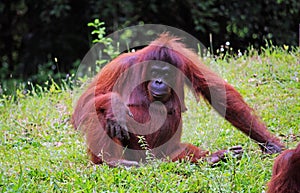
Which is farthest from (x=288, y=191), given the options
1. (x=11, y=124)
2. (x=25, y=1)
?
(x=25, y=1)

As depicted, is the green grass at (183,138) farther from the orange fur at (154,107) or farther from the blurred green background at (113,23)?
the blurred green background at (113,23)

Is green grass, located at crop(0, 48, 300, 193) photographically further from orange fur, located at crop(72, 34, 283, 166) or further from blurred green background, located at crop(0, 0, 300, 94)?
blurred green background, located at crop(0, 0, 300, 94)

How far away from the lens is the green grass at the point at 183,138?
A: 357 cm

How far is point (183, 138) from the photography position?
4.82 meters

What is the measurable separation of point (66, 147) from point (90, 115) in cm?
72

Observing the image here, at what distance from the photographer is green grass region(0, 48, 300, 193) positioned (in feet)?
11.7

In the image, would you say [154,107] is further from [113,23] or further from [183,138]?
[113,23]

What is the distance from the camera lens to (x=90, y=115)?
4.05m

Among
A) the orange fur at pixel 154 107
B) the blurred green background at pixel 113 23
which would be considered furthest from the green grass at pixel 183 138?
the blurred green background at pixel 113 23

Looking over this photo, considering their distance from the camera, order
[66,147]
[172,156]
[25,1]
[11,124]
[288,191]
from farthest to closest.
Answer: [25,1] < [11,124] < [66,147] < [172,156] < [288,191]

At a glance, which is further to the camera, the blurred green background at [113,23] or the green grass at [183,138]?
the blurred green background at [113,23]

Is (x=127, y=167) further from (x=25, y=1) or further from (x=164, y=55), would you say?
(x=25, y=1)

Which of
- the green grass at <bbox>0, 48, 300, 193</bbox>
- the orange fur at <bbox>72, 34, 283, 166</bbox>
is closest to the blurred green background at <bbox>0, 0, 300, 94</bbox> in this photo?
the green grass at <bbox>0, 48, 300, 193</bbox>

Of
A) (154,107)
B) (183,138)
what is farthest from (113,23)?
(154,107)
